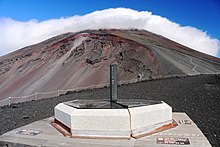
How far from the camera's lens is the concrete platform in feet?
15.1

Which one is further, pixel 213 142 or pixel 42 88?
pixel 42 88

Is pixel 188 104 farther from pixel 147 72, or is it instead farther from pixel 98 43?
pixel 98 43

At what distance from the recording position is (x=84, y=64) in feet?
94.1

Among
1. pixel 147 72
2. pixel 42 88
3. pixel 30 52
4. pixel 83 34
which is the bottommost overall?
pixel 42 88

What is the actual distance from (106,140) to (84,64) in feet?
78.9

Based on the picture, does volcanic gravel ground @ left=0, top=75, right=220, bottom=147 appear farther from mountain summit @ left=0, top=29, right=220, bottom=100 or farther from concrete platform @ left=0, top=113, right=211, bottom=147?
mountain summit @ left=0, top=29, right=220, bottom=100

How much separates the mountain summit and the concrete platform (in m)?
18.2

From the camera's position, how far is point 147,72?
82.3ft

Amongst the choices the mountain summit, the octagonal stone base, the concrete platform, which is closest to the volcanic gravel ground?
the concrete platform

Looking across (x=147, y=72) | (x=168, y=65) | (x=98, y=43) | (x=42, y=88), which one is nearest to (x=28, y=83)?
(x=42, y=88)

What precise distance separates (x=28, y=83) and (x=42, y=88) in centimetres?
367

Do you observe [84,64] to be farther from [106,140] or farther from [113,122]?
[106,140]

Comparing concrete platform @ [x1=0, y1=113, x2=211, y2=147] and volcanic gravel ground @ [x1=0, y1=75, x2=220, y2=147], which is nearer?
concrete platform @ [x1=0, y1=113, x2=211, y2=147]

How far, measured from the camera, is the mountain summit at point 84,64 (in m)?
25.0
